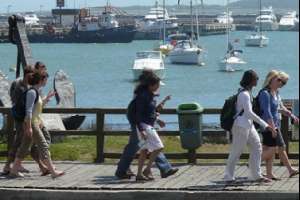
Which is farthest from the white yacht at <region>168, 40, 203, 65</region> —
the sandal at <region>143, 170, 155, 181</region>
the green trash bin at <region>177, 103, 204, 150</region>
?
the sandal at <region>143, 170, 155, 181</region>

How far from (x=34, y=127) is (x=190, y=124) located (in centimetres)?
246

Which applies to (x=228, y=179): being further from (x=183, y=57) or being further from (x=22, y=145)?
(x=183, y=57)

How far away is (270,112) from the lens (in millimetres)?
13883

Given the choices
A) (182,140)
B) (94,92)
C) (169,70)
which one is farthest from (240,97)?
(169,70)

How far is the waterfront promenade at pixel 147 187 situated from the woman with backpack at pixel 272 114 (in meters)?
0.31

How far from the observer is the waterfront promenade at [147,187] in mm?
13117

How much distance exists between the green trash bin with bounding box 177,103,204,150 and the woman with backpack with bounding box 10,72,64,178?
79.3 inches

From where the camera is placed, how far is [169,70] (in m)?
97.1

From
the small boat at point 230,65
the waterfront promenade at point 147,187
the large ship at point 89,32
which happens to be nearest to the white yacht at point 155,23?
the large ship at point 89,32

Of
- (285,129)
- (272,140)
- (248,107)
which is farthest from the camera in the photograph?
(285,129)

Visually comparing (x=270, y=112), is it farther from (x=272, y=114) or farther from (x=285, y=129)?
(x=285, y=129)

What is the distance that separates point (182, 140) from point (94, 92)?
180 feet

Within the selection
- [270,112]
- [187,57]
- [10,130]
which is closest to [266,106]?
[270,112]

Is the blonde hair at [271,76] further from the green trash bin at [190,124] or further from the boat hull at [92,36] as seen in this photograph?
the boat hull at [92,36]
